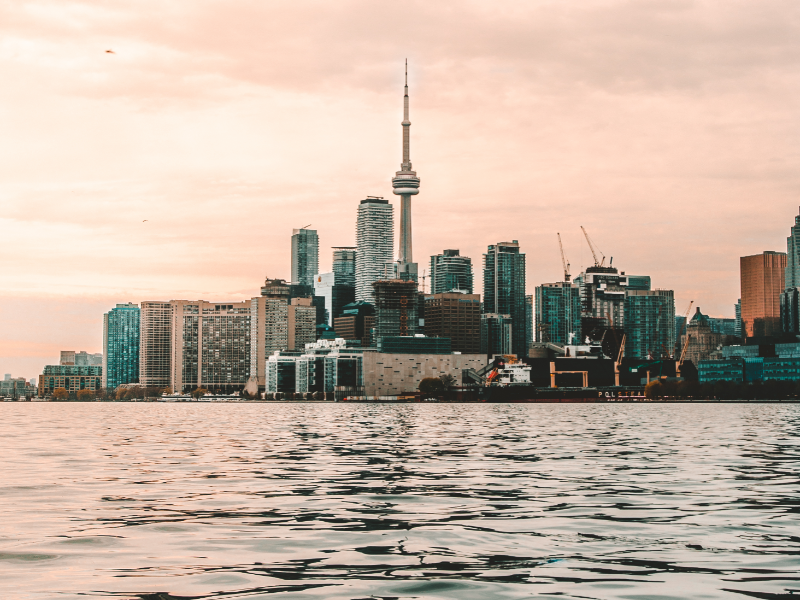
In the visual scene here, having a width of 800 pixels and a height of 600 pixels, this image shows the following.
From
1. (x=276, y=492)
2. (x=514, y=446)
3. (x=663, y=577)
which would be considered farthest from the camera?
(x=514, y=446)

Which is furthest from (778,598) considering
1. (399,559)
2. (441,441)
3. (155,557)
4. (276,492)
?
(441,441)

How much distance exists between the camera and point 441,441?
3398 inches

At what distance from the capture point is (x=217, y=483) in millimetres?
45875

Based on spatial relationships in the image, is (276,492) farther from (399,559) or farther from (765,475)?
(765,475)

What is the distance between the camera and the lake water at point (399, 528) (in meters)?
22.4

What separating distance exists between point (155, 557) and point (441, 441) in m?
61.6

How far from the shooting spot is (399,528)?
31.2 metres

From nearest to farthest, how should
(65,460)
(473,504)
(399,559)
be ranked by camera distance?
(399,559) → (473,504) → (65,460)

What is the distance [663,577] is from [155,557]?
13.1 m

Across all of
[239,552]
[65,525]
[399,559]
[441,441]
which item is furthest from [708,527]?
[441,441]

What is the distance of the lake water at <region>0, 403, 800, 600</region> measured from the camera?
2239 cm

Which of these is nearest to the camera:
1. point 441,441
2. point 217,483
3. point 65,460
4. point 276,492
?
point 276,492

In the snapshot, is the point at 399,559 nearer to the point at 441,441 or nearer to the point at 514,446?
the point at 514,446

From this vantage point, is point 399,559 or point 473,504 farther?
point 473,504
